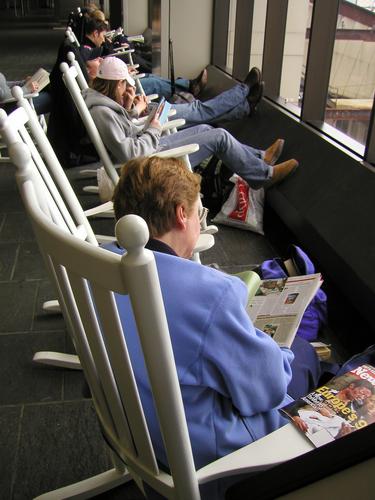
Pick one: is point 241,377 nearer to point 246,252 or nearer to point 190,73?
point 246,252

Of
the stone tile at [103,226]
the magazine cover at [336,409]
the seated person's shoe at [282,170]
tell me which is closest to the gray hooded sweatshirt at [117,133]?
the stone tile at [103,226]

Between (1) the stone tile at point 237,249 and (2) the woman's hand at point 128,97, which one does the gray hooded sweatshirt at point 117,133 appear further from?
(1) the stone tile at point 237,249

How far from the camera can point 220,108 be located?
13.6ft

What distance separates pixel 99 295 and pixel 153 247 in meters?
0.32

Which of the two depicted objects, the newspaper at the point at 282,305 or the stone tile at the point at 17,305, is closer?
the newspaper at the point at 282,305

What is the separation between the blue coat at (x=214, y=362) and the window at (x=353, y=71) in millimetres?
2031

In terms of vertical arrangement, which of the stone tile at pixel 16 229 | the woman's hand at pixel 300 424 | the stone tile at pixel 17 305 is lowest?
the stone tile at pixel 16 229

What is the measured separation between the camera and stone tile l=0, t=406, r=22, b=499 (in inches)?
58.2

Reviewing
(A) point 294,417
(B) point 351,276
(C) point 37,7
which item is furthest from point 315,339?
(C) point 37,7

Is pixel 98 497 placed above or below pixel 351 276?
below

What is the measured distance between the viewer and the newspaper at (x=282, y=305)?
5.32 feet

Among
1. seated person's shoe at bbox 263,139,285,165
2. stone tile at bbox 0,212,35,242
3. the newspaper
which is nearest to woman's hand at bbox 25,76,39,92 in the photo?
stone tile at bbox 0,212,35,242

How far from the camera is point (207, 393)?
3.16 ft

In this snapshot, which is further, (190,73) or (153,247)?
(190,73)
